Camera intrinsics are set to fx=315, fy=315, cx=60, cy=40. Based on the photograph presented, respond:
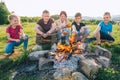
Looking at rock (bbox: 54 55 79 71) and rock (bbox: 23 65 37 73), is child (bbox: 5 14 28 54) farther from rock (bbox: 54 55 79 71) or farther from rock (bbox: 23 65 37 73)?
rock (bbox: 54 55 79 71)

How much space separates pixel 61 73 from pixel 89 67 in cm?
71

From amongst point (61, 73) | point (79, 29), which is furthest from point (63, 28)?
point (61, 73)

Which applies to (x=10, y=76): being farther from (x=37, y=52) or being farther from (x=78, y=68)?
(x=78, y=68)

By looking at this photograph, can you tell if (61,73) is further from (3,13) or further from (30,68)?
(3,13)


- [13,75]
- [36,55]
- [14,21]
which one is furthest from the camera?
[14,21]

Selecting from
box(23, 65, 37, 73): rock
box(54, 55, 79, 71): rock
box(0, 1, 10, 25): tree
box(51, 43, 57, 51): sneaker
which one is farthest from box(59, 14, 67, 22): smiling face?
box(0, 1, 10, 25): tree

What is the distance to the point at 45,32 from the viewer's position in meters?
9.85

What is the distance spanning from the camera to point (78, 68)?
819cm

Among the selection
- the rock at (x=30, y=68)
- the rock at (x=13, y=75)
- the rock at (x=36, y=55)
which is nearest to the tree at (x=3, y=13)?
the rock at (x=36, y=55)

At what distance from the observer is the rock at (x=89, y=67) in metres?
7.82

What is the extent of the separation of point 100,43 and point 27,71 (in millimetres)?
2953

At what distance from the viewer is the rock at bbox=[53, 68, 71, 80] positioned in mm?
7754

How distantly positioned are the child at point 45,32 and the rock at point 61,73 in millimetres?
1721

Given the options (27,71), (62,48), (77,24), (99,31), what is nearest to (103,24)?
(99,31)
